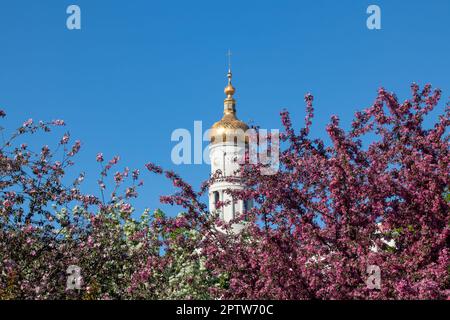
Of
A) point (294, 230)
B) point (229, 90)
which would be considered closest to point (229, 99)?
point (229, 90)

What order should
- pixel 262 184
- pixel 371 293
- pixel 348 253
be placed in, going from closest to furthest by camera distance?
pixel 371 293 < pixel 348 253 < pixel 262 184

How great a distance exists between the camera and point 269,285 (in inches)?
447

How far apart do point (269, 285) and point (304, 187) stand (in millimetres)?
1953

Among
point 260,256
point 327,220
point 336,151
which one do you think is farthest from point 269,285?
point 336,151

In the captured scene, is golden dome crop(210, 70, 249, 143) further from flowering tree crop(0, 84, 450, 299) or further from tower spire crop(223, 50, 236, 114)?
flowering tree crop(0, 84, 450, 299)

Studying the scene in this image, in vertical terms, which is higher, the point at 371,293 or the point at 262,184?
the point at 262,184

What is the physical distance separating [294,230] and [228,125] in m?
55.2

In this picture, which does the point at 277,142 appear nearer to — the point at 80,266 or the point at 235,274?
the point at 235,274

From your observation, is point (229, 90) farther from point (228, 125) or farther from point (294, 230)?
point (294, 230)

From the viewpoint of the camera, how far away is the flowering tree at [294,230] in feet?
37.3

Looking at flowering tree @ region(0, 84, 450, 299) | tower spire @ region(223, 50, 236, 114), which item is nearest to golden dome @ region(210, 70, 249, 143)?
tower spire @ region(223, 50, 236, 114)

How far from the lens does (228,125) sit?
2655 inches

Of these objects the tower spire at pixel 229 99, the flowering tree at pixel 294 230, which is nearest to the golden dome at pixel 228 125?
the tower spire at pixel 229 99
